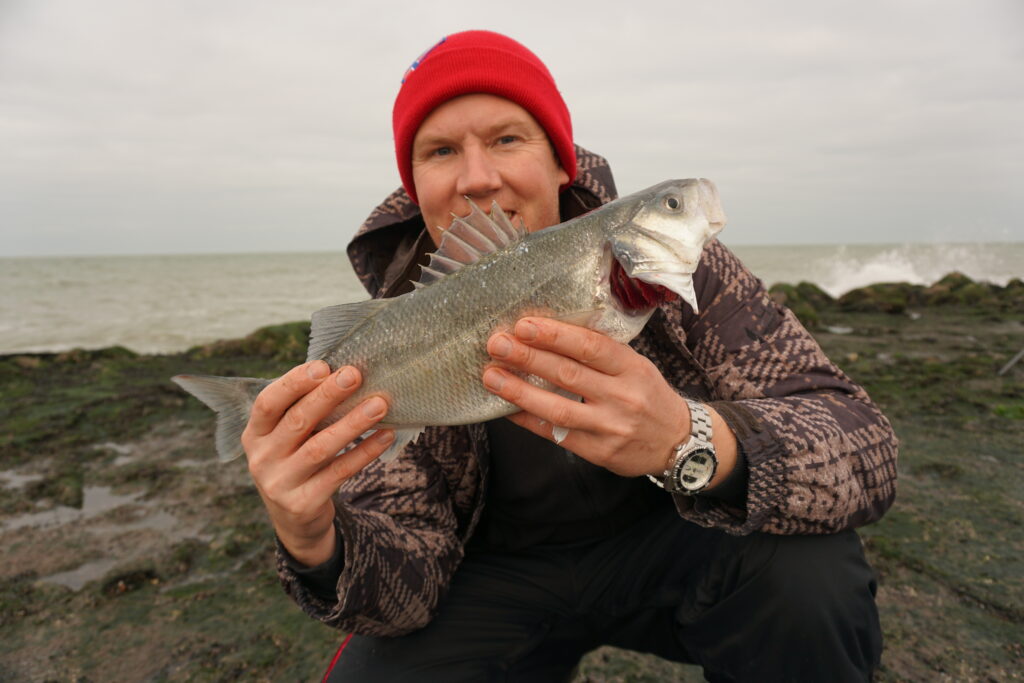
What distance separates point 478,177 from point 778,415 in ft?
5.34

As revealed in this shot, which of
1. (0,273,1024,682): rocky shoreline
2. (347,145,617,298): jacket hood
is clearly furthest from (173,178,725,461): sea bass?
(0,273,1024,682): rocky shoreline

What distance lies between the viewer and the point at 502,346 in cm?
198

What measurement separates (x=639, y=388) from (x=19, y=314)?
1285 inches

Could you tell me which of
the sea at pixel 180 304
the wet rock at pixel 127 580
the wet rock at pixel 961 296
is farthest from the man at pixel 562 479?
the wet rock at pixel 961 296

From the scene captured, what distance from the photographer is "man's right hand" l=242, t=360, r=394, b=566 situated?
2.06 m

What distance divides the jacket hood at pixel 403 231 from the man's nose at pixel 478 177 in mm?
489

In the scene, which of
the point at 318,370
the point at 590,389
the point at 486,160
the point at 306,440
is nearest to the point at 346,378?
the point at 318,370

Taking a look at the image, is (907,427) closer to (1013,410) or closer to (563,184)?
(1013,410)

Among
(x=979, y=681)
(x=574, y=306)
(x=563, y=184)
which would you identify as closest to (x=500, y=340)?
(x=574, y=306)

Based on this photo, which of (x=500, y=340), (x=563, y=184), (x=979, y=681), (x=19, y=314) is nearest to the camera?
(x=500, y=340)

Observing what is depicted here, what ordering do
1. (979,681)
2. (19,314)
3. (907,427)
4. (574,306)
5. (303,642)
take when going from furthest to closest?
(19,314) < (907,427) < (303,642) < (979,681) < (574,306)

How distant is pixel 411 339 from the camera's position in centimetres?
222

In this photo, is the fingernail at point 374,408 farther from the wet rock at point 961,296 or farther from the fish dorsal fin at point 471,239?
the wet rock at point 961,296

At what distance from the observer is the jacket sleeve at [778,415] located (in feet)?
7.60
